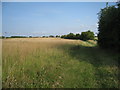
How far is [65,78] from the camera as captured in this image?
10.9 ft

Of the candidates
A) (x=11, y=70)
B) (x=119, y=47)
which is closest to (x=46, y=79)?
(x=11, y=70)

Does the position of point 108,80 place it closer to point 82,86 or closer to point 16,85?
point 82,86

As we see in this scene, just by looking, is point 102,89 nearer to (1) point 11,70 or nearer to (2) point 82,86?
(2) point 82,86

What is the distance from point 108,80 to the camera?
3.32 meters

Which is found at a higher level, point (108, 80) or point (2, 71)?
point (2, 71)

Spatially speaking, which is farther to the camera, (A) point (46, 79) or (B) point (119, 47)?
(B) point (119, 47)

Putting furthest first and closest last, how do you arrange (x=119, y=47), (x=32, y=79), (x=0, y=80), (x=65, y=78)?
(x=119, y=47) < (x=65, y=78) < (x=32, y=79) < (x=0, y=80)

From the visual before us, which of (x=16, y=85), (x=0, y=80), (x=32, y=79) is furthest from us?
(x=32, y=79)

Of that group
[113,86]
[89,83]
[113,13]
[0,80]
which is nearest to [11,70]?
[0,80]

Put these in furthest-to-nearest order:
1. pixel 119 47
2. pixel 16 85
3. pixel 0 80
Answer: pixel 119 47
pixel 0 80
pixel 16 85

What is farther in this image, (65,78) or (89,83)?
(65,78)

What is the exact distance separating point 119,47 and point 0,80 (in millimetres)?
10664

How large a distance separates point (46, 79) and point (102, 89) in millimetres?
1981

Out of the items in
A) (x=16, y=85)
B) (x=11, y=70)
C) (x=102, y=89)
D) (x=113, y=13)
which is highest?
(x=113, y=13)
